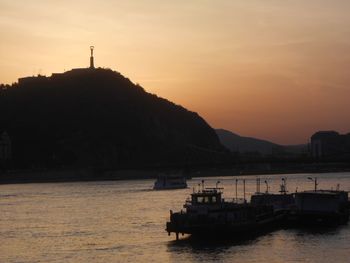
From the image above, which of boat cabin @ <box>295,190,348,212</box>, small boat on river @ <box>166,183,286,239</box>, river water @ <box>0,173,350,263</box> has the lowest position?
river water @ <box>0,173,350,263</box>

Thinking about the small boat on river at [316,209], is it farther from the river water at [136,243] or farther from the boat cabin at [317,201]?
the river water at [136,243]

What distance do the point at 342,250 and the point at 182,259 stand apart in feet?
39.0

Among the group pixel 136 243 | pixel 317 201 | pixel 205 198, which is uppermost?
pixel 205 198

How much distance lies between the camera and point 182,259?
189 ft

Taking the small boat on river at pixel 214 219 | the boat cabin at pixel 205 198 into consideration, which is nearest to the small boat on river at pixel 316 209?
the small boat on river at pixel 214 219

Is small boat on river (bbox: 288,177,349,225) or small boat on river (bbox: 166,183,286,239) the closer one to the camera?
small boat on river (bbox: 166,183,286,239)

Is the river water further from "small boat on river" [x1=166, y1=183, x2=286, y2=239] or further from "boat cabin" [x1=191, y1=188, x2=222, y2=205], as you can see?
"boat cabin" [x1=191, y1=188, x2=222, y2=205]

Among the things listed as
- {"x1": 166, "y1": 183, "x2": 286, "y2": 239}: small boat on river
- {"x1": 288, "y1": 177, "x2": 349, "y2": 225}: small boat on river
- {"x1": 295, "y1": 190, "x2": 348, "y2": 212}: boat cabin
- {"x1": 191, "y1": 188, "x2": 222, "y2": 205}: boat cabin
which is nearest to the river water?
{"x1": 166, "y1": 183, "x2": 286, "y2": 239}: small boat on river

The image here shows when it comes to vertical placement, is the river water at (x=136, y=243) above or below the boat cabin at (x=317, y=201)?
below

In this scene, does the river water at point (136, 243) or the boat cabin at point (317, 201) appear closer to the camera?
the river water at point (136, 243)

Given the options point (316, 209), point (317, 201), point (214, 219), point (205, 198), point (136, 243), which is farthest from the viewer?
point (316, 209)

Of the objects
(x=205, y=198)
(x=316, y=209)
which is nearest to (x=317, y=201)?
(x=316, y=209)

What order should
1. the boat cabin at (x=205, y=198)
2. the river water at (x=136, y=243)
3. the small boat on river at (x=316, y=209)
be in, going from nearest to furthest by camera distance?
the river water at (x=136, y=243) < the boat cabin at (x=205, y=198) < the small boat on river at (x=316, y=209)

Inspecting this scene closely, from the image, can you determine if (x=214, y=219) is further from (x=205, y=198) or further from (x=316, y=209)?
(x=316, y=209)
